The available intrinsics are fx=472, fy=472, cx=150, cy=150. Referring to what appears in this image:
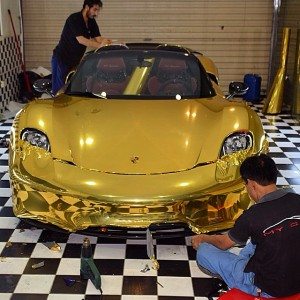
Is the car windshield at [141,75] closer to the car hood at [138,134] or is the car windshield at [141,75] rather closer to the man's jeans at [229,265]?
the car hood at [138,134]

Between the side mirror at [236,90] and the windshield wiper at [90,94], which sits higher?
the windshield wiper at [90,94]

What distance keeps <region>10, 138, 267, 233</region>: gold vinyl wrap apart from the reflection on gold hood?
9cm

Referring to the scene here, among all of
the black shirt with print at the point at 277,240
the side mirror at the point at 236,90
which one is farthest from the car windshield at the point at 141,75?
the black shirt with print at the point at 277,240

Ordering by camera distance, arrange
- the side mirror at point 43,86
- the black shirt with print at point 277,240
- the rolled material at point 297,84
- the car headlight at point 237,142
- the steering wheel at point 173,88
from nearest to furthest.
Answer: the black shirt with print at point 277,240
the car headlight at point 237,142
the steering wheel at point 173,88
the side mirror at point 43,86
the rolled material at point 297,84

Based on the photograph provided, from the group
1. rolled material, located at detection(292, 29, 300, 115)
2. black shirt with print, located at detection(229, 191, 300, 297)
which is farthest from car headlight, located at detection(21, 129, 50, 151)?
rolled material, located at detection(292, 29, 300, 115)

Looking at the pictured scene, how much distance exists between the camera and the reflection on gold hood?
305 cm

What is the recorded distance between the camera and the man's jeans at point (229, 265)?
220cm

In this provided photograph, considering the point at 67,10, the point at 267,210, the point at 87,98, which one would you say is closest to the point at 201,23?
the point at 67,10

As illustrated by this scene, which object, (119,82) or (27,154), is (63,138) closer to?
(27,154)

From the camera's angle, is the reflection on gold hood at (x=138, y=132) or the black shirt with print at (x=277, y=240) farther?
the reflection on gold hood at (x=138, y=132)

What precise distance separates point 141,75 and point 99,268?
6.18ft

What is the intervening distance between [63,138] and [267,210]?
5.57 feet

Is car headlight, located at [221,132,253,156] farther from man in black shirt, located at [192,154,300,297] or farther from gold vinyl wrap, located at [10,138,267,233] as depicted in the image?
man in black shirt, located at [192,154,300,297]

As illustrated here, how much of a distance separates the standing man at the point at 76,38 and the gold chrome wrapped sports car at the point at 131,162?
2.56 m
